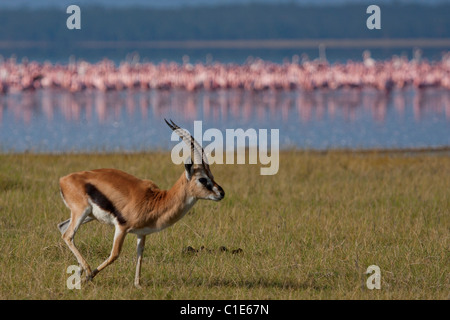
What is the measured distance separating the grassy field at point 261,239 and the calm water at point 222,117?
490cm

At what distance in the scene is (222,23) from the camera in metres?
161

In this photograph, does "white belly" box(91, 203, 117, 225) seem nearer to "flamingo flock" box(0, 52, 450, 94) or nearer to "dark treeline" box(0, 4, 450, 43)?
"flamingo flock" box(0, 52, 450, 94)

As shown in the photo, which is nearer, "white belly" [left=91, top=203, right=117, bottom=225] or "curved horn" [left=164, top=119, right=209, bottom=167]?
"curved horn" [left=164, top=119, right=209, bottom=167]

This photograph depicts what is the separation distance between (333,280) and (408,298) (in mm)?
946

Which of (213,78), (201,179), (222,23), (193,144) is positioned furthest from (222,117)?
(222,23)

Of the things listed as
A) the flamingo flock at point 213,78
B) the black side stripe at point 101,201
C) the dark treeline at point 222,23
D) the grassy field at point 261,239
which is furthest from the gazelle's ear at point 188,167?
the dark treeline at point 222,23

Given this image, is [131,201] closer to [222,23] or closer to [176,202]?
[176,202]

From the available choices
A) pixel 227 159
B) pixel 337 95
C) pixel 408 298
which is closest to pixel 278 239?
pixel 408 298

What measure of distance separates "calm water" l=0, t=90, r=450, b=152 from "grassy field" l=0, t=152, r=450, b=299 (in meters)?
4.90

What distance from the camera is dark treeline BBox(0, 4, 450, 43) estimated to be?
145 m

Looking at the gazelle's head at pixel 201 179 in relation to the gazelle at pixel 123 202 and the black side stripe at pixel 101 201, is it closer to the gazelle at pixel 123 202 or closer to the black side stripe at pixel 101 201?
the gazelle at pixel 123 202

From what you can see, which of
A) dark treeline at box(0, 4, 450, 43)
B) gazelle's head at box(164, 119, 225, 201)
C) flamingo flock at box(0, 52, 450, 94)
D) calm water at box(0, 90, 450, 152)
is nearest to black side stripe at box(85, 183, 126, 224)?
gazelle's head at box(164, 119, 225, 201)

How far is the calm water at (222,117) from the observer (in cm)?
2184

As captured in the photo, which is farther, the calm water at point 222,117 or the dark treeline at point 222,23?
the dark treeline at point 222,23
